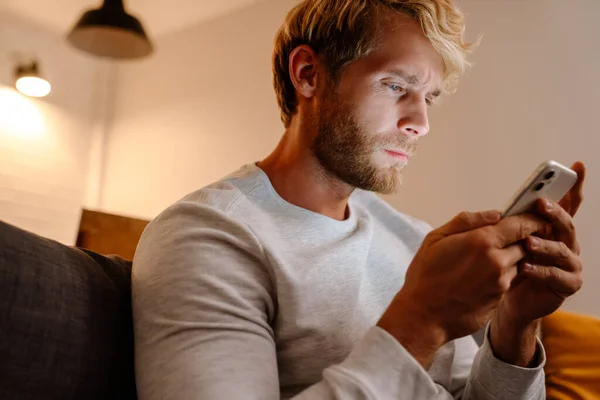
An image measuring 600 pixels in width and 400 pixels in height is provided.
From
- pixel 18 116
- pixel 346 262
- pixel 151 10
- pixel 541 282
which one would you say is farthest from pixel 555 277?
pixel 18 116

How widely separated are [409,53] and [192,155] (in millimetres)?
1943

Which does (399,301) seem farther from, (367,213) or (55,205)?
(55,205)

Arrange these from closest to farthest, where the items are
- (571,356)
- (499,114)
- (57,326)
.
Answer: (57,326), (571,356), (499,114)

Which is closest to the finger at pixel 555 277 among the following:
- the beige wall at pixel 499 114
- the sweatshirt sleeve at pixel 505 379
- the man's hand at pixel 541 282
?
the man's hand at pixel 541 282

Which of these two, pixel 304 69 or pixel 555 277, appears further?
pixel 304 69

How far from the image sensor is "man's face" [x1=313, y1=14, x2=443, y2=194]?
2.92 ft

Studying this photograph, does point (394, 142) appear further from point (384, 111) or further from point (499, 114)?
point (499, 114)

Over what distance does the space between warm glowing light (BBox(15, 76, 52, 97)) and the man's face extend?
233 cm

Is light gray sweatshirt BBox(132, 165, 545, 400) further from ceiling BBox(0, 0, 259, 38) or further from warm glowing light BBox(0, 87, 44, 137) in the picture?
warm glowing light BBox(0, 87, 44, 137)

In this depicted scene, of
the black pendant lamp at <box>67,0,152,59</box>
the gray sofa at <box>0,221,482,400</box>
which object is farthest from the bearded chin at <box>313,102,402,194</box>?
the black pendant lamp at <box>67,0,152,59</box>

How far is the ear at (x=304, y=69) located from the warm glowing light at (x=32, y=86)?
7.21 feet

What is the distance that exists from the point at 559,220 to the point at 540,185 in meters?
0.06

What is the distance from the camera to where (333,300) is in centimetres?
77

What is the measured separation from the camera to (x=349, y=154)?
0.90 m
